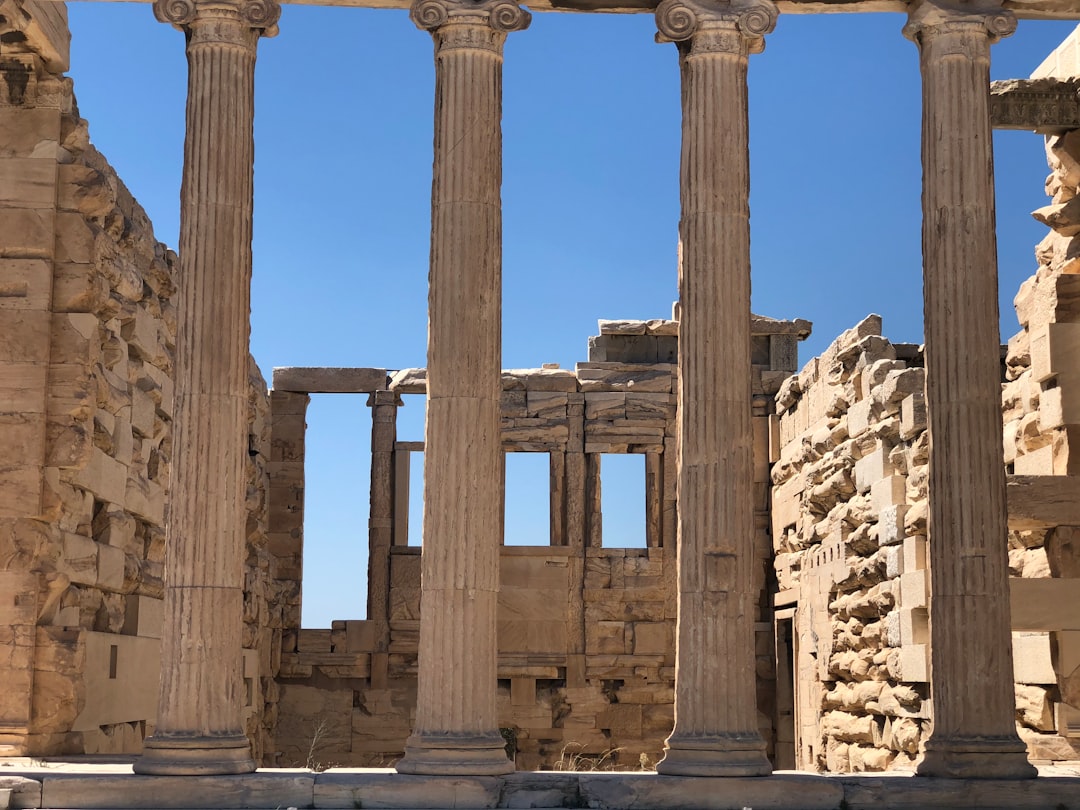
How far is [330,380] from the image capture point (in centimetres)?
3039

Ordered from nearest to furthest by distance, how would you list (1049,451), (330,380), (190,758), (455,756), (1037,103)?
(190,758) < (455,756) < (1049,451) < (1037,103) < (330,380)

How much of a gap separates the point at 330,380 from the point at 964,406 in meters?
17.2

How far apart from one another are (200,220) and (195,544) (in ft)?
11.7

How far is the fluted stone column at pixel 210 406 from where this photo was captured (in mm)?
15070

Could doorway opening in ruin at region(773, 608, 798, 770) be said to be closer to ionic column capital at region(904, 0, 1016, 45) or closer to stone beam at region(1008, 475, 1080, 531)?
stone beam at region(1008, 475, 1080, 531)

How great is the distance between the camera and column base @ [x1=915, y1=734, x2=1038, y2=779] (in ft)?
48.8

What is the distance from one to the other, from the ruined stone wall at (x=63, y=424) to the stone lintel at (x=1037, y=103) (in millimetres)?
12309

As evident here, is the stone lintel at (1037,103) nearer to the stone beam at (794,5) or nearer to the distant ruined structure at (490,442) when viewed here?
the distant ruined structure at (490,442)

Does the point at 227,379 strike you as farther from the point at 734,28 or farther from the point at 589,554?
the point at 589,554

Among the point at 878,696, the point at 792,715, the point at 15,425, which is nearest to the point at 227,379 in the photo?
the point at 15,425

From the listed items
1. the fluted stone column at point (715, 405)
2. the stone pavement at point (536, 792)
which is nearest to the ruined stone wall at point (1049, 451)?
the stone pavement at point (536, 792)

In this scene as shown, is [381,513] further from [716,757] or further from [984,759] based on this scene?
[984,759]

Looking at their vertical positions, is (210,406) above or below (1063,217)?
below

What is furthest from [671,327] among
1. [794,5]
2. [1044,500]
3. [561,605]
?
[794,5]
